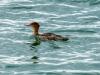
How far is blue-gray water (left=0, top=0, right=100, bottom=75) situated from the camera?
47.8 ft

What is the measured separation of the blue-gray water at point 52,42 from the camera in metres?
14.6

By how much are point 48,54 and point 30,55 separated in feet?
1.61

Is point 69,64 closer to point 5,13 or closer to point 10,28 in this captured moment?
point 10,28

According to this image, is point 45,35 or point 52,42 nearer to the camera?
point 52,42

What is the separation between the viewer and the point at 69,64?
14727 millimetres

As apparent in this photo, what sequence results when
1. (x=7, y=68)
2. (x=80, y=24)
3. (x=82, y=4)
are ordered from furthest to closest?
(x=82, y=4)
(x=80, y=24)
(x=7, y=68)

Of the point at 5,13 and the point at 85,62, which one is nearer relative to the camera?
the point at 85,62

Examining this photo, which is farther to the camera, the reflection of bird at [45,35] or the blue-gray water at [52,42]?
the reflection of bird at [45,35]

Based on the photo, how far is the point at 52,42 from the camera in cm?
1692

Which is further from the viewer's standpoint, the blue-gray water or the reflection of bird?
the reflection of bird

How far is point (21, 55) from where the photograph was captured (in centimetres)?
1543

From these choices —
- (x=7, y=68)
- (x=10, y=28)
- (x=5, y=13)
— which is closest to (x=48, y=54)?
(x=7, y=68)

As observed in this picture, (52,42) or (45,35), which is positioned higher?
(45,35)

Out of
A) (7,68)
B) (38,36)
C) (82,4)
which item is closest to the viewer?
(7,68)
